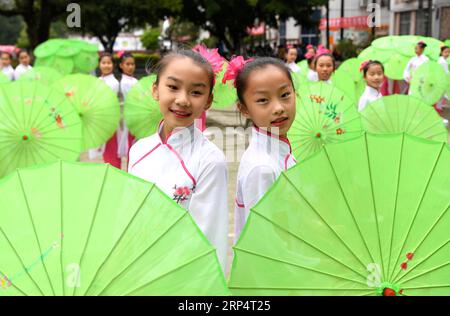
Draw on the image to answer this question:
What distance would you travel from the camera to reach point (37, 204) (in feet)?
5.64

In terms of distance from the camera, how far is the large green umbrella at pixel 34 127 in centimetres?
476

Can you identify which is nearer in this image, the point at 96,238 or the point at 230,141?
the point at 96,238

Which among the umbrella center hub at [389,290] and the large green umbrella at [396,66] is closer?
the umbrella center hub at [389,290]

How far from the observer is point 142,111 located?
6160mm

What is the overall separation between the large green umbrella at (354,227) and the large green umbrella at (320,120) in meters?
2.45

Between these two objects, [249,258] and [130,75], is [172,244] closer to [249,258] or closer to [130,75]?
[249,258]

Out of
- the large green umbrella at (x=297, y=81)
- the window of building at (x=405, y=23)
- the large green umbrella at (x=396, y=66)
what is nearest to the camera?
the large green umbrella at (x=297, y=81)

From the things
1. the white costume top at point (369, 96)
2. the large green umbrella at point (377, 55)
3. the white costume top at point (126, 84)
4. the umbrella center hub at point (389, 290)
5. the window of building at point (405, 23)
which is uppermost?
the window of building at point (405, 23)

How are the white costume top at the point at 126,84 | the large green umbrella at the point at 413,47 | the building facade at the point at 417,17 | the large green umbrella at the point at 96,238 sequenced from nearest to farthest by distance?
the large green umbrella at the point at 96,238 → the white costume top at the point at 126,84 → the large green umbrella at the point at 413,47 → the building facade at the point at 417,17

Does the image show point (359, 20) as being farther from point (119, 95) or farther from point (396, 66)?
point (119, 95)

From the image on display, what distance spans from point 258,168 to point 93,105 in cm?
408

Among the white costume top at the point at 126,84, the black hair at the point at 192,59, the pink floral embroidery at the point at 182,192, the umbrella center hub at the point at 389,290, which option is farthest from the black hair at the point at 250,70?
the white costume top at the point at 126,84

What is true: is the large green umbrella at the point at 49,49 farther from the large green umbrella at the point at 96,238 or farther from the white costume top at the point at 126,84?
the large green umbrella at the point at 96,238

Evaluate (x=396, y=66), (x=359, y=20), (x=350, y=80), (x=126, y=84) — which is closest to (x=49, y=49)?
(x=126, y=84)
